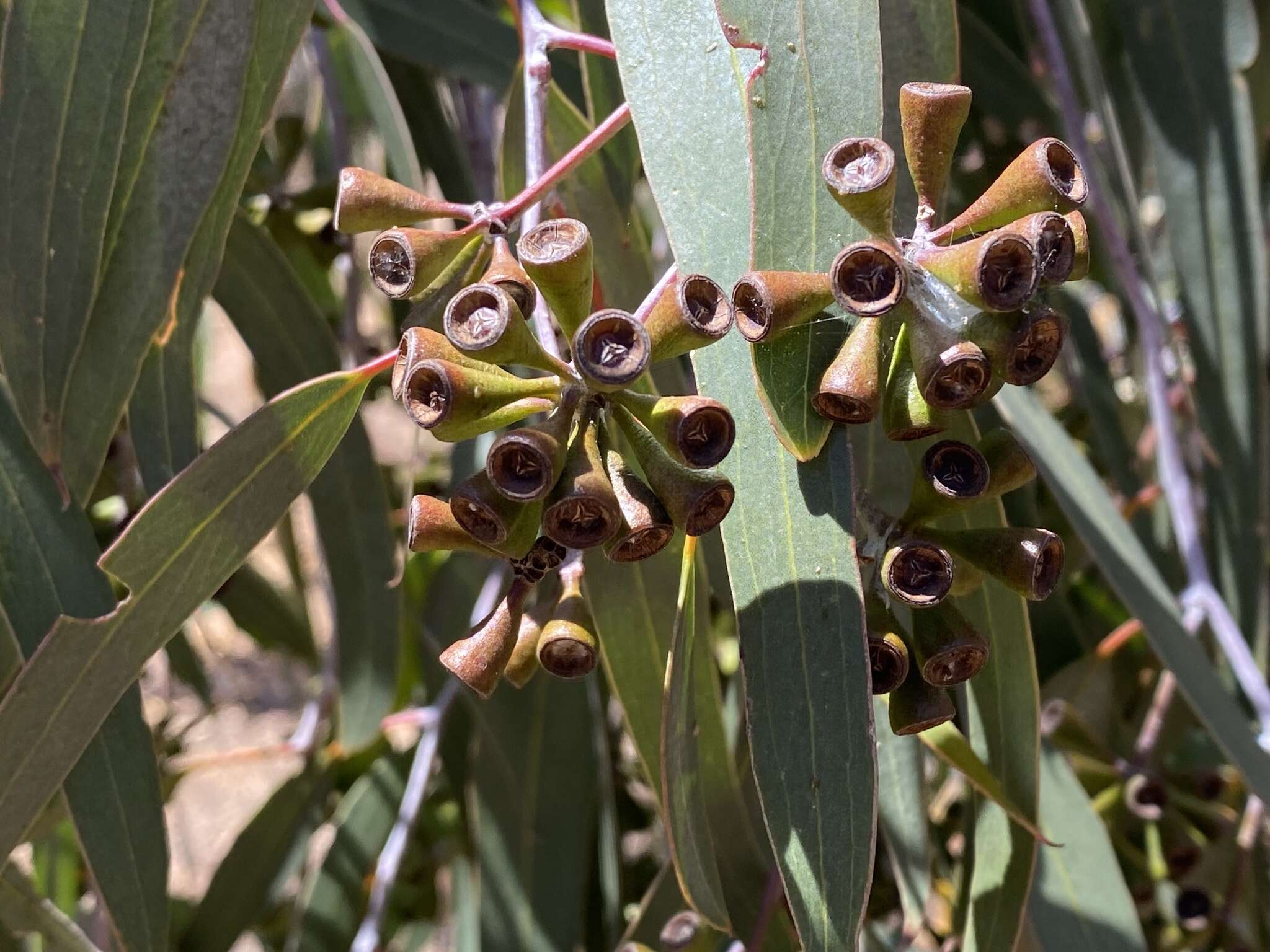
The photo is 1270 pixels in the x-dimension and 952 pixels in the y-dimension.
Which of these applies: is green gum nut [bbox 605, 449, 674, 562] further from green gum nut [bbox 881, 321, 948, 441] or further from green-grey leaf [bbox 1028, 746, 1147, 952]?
green-grey leaf [bbox 1028, 746, 1147, 952]

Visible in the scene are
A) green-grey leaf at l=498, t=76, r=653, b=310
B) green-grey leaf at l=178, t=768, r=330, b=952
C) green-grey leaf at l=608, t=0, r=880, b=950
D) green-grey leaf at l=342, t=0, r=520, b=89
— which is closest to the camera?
green-grey leaf at l=608, t=0, r=880, b=950

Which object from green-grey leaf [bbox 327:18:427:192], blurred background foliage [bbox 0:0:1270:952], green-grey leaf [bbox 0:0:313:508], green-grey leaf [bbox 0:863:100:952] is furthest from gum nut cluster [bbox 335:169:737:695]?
green-grey leaf [bbox 327:18:427:192]

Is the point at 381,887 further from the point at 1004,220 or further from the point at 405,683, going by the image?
the point at 1004,220

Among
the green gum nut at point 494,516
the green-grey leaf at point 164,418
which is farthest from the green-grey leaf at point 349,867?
the green gum nut at point 494,516

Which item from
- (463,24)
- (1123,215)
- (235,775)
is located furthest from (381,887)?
(235,775)

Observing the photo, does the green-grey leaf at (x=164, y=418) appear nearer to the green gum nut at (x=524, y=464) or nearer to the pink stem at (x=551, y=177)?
the pink stem at (x=551, y=177)

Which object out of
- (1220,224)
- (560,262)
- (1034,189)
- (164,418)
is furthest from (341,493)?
(1220,224)
